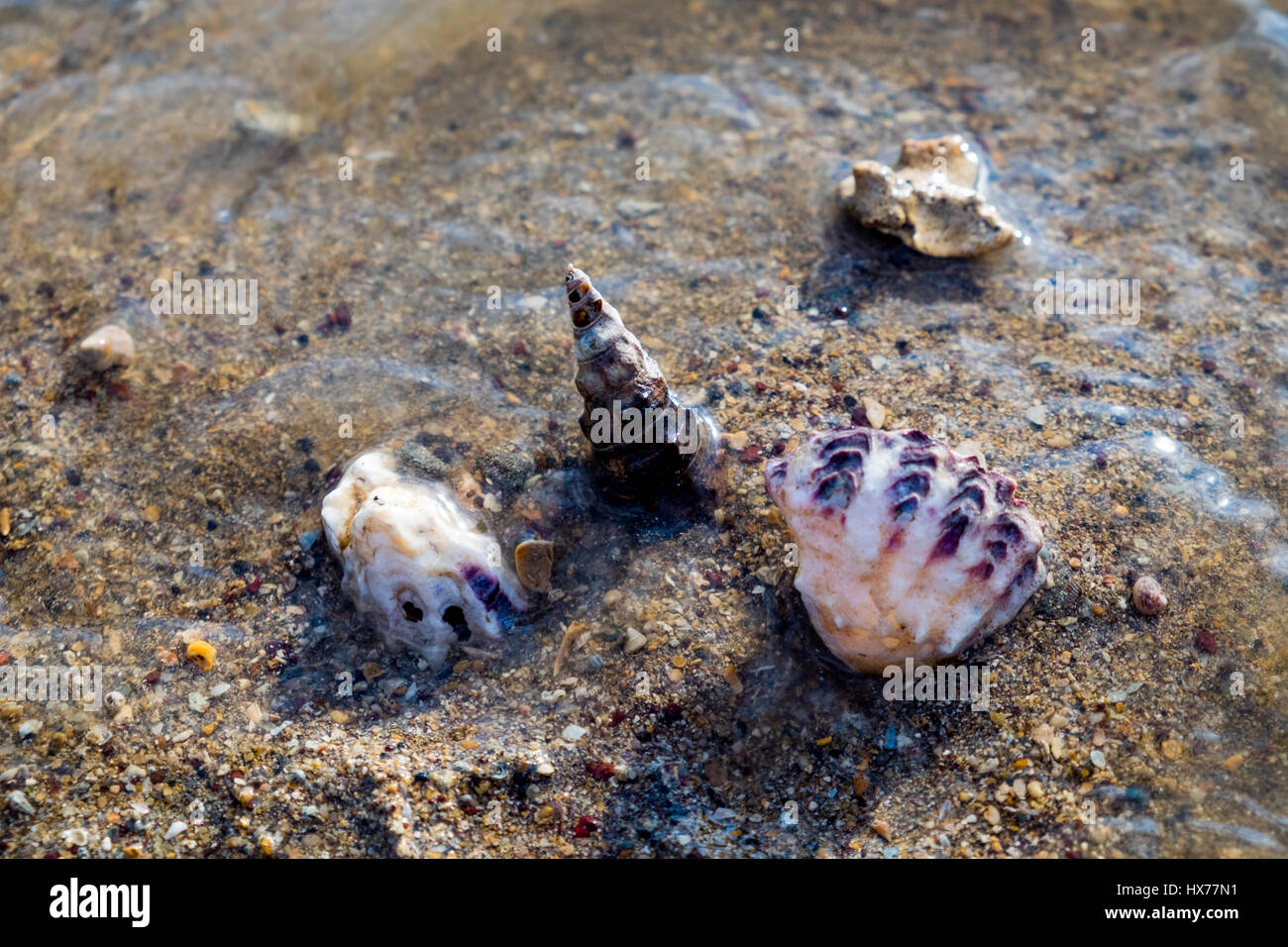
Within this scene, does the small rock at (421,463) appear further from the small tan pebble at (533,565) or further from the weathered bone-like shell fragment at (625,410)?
the weathered bone-like shell fragment at (625,410)

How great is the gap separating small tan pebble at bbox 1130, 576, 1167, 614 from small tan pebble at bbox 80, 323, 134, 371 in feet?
15.8

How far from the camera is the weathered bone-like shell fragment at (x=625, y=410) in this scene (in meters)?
3.79

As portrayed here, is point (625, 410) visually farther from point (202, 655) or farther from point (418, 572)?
point (202, 655)

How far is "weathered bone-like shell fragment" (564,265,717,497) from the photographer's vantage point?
379cm

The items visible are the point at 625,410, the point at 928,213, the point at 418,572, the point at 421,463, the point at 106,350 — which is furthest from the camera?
the point at 928,213

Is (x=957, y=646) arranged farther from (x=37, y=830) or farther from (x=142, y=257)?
(x=142, y=257)

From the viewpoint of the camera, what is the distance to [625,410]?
3945 mm

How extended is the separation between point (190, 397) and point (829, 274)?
333 centimetres

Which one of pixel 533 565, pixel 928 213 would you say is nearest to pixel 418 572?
pixel 533 565

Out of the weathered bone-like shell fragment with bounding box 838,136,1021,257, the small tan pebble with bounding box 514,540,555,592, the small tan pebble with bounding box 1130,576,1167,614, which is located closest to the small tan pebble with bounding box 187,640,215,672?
the small tan pebble with bounding box 514,540,555,592

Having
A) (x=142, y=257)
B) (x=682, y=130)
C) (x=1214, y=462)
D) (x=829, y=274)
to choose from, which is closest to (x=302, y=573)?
(x=142, y=257)

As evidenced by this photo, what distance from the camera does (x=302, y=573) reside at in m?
4.15

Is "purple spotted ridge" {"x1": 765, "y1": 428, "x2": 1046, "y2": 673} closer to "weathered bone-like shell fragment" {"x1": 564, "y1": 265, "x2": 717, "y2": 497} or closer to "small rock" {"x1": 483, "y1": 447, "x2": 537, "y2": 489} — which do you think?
"weathered bone-like shell fragment" {"x1": 564, "y1": 265, "x2": 717, "y2": 497}

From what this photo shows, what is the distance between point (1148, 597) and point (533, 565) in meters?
2.48
